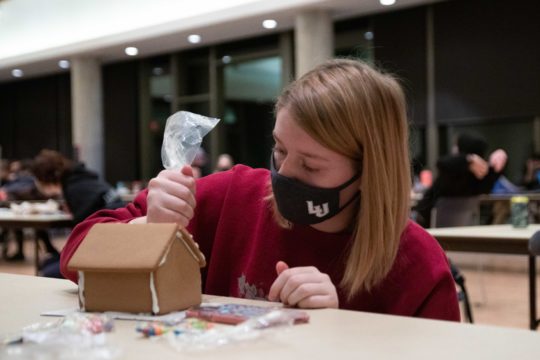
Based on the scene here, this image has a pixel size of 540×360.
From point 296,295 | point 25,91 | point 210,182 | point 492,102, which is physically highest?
point 25,91

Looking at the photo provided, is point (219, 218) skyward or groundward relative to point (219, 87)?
groundward

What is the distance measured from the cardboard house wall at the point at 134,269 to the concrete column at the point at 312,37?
7.45 metres

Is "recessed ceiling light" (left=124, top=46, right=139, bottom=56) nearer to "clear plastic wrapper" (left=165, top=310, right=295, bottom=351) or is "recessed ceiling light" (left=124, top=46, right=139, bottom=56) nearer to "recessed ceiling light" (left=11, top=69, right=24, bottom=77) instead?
A: "recessed ceiling light" (left=11, top=69, right=24, bottom=77)

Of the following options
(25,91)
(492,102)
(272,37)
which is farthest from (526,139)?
(25,91)

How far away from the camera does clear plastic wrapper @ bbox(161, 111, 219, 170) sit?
1.12m

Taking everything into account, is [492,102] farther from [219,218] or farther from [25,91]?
[25,91]

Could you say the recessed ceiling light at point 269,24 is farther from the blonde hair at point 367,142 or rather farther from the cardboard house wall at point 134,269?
the cardboard house wall at point 134,269

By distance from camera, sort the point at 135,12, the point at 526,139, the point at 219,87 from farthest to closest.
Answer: the point at 219,87
the point at 135,12
the point at 526,139

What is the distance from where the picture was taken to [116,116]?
11875mm

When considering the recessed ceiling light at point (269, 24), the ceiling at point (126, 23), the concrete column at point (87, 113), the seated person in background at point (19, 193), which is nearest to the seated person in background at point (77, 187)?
the seated person in background at point (19, 193)

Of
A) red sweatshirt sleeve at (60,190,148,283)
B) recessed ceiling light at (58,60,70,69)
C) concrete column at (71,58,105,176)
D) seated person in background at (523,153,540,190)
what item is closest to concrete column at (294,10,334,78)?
seated person in background at (523,153,540,190)

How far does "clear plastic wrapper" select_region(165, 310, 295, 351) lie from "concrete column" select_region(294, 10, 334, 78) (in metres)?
7.55

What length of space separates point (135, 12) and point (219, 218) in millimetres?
8991

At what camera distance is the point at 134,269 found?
35.4 inches
